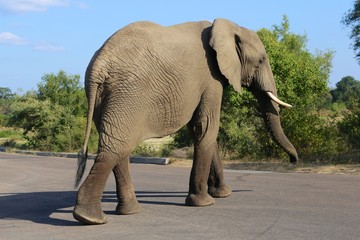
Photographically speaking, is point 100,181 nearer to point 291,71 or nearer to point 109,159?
point 109,159

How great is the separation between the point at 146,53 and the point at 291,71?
487 inches

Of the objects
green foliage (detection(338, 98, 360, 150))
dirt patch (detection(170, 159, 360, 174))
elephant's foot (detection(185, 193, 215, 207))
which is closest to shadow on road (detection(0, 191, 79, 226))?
elephant's foot (detection(185, 193, 215, 207))

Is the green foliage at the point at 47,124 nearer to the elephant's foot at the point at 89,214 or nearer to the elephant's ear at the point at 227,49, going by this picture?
the elephant's ear at the point at 227,49

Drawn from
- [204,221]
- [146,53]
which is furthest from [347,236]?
[146,53]

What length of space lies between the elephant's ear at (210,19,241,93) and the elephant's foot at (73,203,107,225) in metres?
2.99

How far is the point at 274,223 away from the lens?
304 inches

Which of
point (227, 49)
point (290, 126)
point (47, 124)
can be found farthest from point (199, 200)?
point (47, 124)

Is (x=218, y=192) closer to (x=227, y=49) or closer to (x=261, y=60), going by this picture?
(x=261, y=60)

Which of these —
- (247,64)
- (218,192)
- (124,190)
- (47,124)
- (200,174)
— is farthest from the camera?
(47,124)

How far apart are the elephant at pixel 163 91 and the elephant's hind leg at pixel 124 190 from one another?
0.05 feet

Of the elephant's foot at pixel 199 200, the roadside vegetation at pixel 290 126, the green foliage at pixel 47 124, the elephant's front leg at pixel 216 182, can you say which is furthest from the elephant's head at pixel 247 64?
the green foliage at pixel 47 124

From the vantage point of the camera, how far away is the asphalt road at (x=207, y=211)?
721 cm

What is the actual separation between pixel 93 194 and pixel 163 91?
184cm

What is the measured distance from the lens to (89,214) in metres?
7.65
